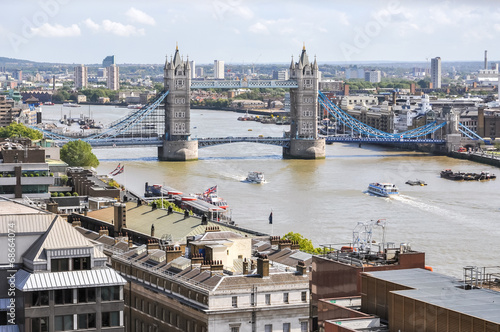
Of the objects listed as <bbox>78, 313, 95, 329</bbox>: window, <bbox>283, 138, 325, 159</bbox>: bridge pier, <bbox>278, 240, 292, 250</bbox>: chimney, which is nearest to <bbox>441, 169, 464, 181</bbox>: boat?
<bbox>283, 138, 325, 159</bbox>: bridge pier

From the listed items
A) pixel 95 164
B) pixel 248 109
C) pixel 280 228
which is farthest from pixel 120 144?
pixel 248 109

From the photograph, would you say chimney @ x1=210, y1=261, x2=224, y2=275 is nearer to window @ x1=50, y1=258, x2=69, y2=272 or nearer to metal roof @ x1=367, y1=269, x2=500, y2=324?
window @ x1=50, y1=258, x2=69, y2=272

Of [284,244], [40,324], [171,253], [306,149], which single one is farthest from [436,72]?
[40,324]

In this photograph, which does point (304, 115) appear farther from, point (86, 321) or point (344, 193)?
point (86, 321)

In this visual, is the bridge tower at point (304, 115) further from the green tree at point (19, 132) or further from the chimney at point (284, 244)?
the chimney at point (284, 244)

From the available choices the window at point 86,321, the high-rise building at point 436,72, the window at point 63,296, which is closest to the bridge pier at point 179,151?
the window at point 86,321

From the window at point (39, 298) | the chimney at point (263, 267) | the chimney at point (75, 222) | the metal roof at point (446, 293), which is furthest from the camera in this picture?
the chimney at point (75, 222)

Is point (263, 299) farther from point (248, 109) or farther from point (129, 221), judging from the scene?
point (248, 109)
